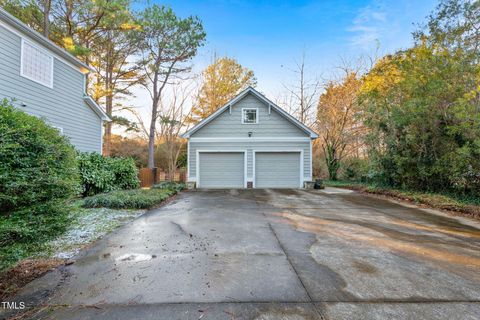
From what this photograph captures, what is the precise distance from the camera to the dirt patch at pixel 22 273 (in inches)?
89.2

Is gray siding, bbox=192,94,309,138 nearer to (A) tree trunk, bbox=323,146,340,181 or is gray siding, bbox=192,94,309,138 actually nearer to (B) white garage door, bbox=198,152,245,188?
(B) white garage door, bbox=198,152,245,188

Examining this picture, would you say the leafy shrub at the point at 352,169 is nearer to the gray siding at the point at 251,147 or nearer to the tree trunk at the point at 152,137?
the gray siding at the point at 251,147

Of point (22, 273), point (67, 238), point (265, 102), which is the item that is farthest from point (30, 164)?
point (265, 102)

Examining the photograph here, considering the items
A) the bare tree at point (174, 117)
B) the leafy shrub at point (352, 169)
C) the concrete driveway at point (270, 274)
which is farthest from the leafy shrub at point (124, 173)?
the leafy shrub at point (352, 169)

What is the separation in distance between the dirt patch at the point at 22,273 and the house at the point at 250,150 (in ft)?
29.2

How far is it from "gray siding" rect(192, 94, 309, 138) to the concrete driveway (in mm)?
7705

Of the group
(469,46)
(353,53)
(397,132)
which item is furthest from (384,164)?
(353,53)

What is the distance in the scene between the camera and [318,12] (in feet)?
38.3

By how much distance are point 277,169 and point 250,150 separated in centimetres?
181

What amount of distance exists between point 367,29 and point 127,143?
1929 centimetres

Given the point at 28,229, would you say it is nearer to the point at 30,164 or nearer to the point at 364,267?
the point at 30,164

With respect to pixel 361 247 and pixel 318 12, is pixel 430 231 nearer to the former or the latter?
pixel 361 247

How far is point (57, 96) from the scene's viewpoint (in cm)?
860

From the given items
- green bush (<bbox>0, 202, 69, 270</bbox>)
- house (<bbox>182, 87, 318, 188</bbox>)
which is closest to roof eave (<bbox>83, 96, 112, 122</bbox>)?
house (<bbox>182, 87, 318, 188</bbox>)
